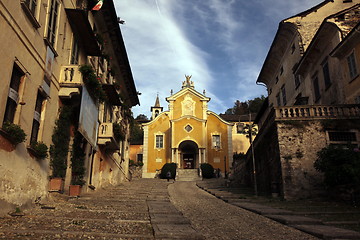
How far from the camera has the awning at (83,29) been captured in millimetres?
11992

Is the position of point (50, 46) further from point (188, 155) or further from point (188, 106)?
point (188, 155)

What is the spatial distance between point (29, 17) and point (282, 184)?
12636 mm

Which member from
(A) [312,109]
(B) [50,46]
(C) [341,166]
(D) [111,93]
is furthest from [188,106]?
(B) [50,46]

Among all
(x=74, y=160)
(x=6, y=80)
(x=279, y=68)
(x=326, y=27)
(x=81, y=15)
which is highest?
(x=279, y=68)

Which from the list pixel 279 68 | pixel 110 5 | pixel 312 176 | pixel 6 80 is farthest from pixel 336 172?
pixel 279 68

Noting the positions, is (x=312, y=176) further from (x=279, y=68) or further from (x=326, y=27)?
(x=279, y=68)

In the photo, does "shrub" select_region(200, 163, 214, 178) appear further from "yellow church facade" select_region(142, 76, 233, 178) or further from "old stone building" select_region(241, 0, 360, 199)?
"old stone building" select_region(241, 0, 360, 199)

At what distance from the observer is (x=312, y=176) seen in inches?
562

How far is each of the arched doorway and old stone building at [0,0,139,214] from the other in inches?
907

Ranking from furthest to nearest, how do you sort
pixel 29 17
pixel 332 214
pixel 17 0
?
pixel 332 214 < pixel 29 17 < pixel 17 0

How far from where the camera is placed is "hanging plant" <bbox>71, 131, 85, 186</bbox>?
1286 centimetres

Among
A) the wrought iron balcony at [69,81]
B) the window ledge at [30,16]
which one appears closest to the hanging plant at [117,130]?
the wrought iron balcony at [69,81]

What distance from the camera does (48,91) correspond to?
10.4 meters

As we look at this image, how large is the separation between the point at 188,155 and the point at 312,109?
2733 cm
